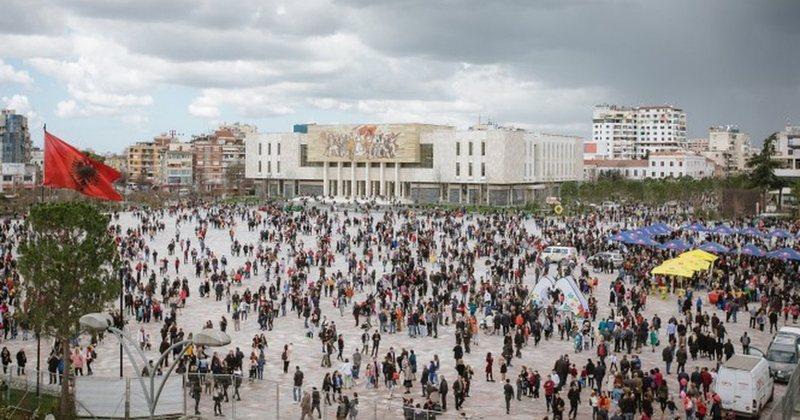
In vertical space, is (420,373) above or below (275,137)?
below

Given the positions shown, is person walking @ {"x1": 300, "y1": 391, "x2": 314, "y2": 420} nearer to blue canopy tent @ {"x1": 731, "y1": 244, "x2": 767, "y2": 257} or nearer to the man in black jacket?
the man in black jacket

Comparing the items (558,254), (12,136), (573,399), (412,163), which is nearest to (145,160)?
(12,136)

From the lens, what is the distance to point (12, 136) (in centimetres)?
15450

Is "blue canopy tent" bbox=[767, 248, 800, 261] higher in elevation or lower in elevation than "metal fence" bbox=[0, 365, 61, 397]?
higher

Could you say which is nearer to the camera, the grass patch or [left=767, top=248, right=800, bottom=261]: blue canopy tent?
the grass patch

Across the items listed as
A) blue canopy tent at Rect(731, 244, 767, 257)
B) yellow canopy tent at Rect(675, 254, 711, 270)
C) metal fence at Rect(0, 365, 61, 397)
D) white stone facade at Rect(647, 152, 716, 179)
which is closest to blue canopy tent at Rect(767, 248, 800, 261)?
blue canopy tent at Rect(731, 244, 767, 257)

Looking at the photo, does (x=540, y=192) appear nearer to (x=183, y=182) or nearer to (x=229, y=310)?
(x=183, y=182)

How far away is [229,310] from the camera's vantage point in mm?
31828

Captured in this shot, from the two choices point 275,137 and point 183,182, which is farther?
point 183,182

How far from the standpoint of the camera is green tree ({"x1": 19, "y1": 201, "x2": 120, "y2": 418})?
63.7 feet

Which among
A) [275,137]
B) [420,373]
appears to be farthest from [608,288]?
[275,137]

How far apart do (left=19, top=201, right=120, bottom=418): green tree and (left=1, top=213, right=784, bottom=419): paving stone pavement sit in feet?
11.3

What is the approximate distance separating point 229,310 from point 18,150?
466 ft

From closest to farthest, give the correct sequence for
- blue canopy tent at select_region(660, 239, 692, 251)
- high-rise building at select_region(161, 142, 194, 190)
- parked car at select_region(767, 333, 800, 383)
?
parked car at select_region(767, 333, 800, 383) → blue canopy tent at select_region(660, 239, 692, 251) → high-rise building at select_region(161, 142, 194, 190)
